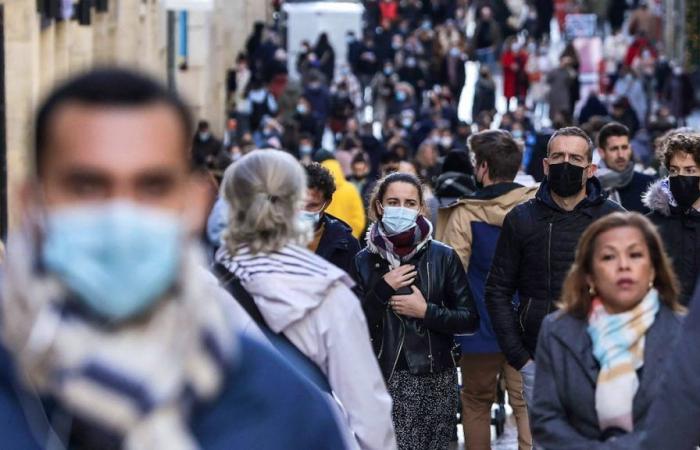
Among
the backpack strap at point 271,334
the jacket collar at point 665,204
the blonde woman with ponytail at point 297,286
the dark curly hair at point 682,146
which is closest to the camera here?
the blonde woman with ponytail at point 297,286

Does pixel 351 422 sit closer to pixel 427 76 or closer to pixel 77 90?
pixel 77 90

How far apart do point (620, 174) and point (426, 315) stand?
11.4 ft

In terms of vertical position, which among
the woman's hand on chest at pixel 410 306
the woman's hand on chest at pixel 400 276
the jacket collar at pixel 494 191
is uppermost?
the jacket collar at pixel 494 191

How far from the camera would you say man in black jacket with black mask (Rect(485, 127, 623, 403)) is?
7891mm

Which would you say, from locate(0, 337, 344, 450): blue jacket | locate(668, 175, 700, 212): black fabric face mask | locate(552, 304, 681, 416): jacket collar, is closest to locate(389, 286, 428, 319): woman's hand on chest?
locate(668, 175, 700, 212): black fabric face mask

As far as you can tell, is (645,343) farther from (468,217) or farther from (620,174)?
(620,174)

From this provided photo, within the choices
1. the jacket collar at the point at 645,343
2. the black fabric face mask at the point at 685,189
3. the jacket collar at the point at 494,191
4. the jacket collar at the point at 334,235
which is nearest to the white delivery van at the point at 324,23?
the jacket collar at the point at 494,191

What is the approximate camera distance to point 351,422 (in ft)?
16.4

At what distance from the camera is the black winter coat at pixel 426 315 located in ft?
25.8

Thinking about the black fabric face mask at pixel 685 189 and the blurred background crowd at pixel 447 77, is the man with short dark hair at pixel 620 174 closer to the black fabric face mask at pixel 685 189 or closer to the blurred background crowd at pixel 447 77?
the black fabric face mask at pixel 685 189

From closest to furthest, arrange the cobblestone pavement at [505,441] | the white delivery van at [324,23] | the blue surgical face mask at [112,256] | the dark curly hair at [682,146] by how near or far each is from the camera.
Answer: the blue surgical face mask at [112,256] < the dark curly hair at [682,146] < the cobblestone pavement at [505,441] < the white delivery van at [324,23]

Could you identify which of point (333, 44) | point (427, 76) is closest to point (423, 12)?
point (333, 44)

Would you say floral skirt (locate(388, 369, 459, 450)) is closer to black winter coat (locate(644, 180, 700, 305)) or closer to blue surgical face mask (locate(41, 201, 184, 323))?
black winter coat (locate(644, 180, 700, 305))

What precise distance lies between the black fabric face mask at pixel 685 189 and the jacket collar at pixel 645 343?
2.99 m
